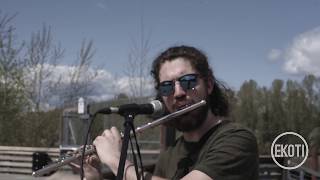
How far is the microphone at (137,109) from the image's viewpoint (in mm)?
2112

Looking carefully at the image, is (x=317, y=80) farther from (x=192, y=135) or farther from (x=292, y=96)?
(x=192, y=135)

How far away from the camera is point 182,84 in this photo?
92.3 inches

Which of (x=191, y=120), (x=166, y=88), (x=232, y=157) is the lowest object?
(x=232, y=157)

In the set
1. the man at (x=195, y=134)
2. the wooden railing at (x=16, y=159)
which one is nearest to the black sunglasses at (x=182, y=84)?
the man at (x=195, y=134)

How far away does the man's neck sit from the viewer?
2401 mm

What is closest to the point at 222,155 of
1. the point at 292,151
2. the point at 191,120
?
the point at 191,120

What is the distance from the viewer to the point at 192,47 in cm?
259

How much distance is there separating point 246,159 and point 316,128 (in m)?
5.93

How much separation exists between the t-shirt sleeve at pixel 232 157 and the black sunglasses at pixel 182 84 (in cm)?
24

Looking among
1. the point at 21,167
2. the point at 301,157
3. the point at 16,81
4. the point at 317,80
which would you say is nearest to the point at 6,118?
the point at 16,81

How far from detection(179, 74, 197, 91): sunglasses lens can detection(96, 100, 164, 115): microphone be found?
0.13m

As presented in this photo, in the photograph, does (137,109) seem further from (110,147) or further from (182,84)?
(182,84)

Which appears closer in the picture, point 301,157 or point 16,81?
point 301,157

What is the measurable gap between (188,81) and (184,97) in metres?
0.07
